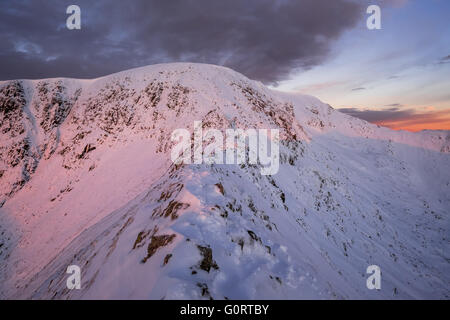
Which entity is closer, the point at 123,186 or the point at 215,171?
the point at 215,171
